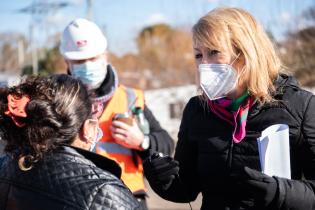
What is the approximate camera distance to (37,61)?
31516 millimetres

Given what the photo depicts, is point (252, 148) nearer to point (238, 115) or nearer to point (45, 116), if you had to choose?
point (238, 115)

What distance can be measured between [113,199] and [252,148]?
0.65 metres

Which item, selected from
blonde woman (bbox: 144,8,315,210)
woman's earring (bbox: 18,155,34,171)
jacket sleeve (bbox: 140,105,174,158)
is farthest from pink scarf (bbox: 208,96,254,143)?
jacket sleeve (bbox: 140,105,174,158)

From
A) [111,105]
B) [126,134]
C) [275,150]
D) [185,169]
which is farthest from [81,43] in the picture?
[275,150]

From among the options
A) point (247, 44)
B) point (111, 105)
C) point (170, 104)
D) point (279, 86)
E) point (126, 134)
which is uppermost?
point (247, 44)

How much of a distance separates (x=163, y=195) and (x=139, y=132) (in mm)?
797

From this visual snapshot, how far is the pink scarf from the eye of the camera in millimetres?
2070

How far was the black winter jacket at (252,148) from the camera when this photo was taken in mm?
1944

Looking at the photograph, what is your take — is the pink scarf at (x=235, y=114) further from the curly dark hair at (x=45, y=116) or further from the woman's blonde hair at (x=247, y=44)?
the curly dark hair at (x=45, y=116)

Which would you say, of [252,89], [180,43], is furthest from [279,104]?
[180,43]

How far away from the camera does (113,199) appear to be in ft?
5.61

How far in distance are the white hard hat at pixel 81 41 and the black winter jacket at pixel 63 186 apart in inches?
58.6

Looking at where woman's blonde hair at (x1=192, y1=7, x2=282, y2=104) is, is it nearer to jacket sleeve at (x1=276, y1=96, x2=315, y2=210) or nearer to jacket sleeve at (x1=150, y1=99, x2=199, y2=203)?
jacket sleeve at (x1=276, y1=96, x2=315, y2=210)

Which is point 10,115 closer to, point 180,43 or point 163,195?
point 163,195
